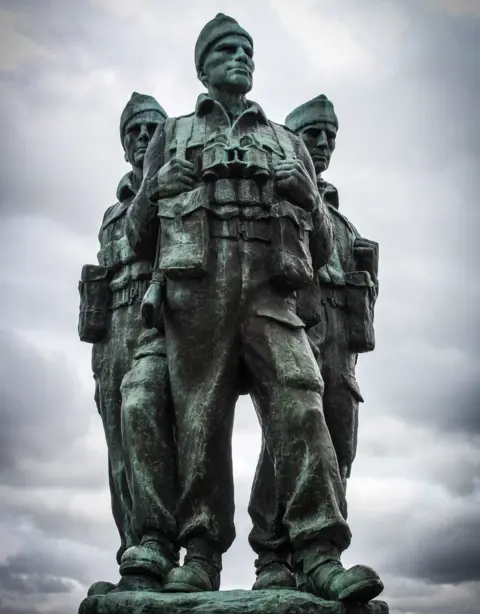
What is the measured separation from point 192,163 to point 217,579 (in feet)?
9.96

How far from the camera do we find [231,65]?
825cm

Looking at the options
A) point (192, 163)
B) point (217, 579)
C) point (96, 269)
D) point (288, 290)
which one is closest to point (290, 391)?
point (288, 290)

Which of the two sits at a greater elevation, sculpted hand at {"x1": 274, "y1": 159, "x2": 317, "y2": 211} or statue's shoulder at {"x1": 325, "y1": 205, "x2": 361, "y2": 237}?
statue's shoulder at {"x1": 325, "y1": 205, "x2": 361, "y2": 237}

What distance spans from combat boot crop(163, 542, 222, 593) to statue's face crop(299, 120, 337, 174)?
3.96 metres

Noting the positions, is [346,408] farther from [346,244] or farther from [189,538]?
[189,538]

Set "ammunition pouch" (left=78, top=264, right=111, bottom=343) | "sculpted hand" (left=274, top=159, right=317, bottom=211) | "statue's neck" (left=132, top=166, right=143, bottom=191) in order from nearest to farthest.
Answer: "sculpted hand" (left=274, top=159, right=317, bottom=211) < "ammunition pouch" (left=78, top=264, right=111, bottom=343) < "statue's neck" (left=132, top=166, right=143, bottom=191)

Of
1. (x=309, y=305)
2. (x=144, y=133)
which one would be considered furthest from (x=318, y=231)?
(x=144, y=133)

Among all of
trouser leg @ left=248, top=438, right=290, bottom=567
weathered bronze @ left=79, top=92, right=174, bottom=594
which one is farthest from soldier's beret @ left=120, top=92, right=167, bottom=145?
trouser leg @ left=248, top=438, right=290, bottom=567

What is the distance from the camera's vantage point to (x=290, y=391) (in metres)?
7.29

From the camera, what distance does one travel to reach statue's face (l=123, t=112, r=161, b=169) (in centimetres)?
961

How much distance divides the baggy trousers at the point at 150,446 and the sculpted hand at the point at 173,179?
3.72 feet

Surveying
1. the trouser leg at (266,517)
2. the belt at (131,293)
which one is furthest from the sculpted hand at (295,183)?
the trouser leg at (266,517)

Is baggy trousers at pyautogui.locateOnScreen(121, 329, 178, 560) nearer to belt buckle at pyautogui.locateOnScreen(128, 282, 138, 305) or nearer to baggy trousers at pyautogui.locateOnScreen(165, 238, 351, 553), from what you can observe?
baggy trousers at pyautogui.locateOnScreen(165, 238, 351, 553)

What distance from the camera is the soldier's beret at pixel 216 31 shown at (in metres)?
8.34
